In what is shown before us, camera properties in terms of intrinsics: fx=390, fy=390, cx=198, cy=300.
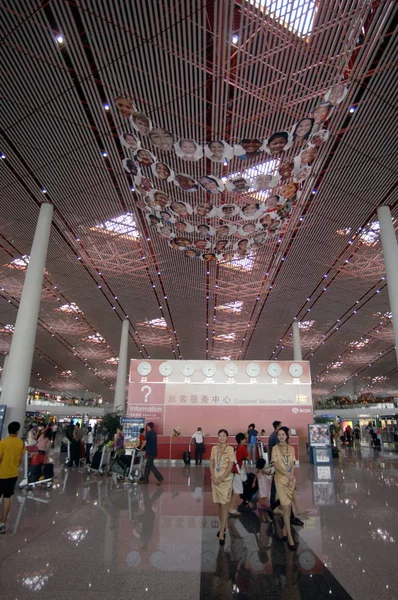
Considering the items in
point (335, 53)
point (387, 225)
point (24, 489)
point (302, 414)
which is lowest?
point (24, 489)

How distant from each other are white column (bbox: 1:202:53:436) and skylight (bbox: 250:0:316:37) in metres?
8.72

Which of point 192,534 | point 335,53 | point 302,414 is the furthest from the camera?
point 302,414

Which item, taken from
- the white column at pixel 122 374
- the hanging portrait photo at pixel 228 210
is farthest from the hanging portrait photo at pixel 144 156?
the white column at pixel 122 374

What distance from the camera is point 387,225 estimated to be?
1253 cm

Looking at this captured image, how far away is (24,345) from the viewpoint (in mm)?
11180

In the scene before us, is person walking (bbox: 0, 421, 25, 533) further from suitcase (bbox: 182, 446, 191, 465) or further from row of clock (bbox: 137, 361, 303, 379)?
row of clock (bbox: 137, 361, 303, 379)

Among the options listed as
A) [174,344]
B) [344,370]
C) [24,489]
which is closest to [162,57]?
[24,489]

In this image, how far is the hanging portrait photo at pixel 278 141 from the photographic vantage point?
7426mm

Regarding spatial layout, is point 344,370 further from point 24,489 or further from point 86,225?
point 24,489

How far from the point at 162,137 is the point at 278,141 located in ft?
7.64

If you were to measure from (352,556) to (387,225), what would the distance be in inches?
425

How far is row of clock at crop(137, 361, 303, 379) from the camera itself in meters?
15.9

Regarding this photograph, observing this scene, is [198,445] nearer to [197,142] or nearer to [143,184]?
[143,184]

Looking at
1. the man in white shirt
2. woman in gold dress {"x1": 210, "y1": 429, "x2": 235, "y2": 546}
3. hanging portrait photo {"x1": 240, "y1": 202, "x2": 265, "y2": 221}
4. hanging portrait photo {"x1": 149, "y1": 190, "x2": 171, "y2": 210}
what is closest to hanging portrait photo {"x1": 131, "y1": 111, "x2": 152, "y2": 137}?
hanging portrait photo {"x1": 149, "y1": 190, "x2": 171, "y2": 210}
